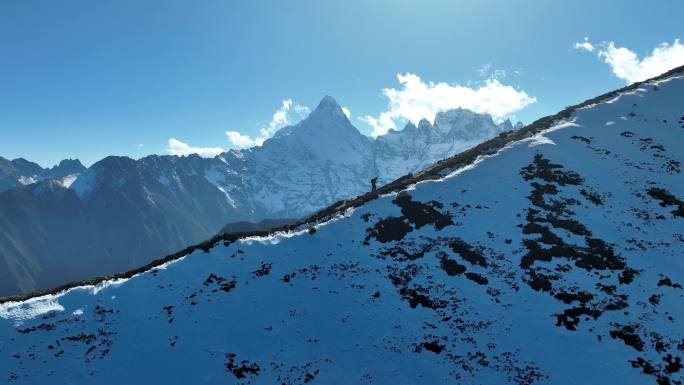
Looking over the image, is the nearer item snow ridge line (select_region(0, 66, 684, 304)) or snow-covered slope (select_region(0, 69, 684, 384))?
snow-covered slope (select_region(0, 69, 684, 384))

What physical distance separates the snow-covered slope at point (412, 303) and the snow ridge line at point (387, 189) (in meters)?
1.13

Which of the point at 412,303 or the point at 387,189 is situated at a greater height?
the point at 387,189

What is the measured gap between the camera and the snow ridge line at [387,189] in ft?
128

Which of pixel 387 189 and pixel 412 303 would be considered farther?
pixel 387 189

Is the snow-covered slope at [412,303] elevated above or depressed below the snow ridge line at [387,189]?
below

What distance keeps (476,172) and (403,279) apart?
23078mm

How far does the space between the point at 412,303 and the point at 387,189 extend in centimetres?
2334

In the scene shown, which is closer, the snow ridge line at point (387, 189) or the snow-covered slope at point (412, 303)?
the snow-covered slope at point (412, 303)

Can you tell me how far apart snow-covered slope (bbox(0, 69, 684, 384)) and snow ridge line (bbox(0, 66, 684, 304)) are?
3.71ft

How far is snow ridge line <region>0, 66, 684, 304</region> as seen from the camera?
39156 millimetres

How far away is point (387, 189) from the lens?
54938 mm

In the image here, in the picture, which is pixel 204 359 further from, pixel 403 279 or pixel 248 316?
pixel 403 279

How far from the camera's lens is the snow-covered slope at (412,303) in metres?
27.7

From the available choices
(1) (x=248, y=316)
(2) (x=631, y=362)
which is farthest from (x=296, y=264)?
(2) (x=631, y=362)
